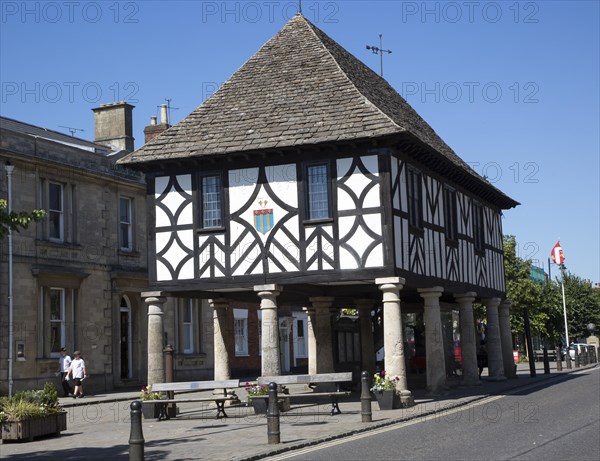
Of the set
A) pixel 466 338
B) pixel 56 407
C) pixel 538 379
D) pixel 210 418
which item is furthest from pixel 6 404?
pixel 538 379

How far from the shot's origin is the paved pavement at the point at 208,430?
1488 centimetres

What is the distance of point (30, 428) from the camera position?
56.9 feet

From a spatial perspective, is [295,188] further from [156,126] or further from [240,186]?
[156,126]

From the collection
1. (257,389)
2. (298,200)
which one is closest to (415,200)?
(298,200)

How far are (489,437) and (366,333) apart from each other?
18.1m

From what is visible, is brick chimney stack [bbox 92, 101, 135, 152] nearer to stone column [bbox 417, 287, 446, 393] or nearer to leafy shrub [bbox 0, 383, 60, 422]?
stone column [bbox 417, 287, 446, 393]

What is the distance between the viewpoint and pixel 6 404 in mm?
17297

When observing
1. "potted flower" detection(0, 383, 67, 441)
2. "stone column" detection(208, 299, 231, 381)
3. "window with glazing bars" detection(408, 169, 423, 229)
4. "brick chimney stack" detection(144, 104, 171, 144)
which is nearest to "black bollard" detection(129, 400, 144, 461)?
"potted flower" detection(0, 383, 67, 441)

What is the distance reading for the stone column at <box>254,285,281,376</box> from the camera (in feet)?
75.4

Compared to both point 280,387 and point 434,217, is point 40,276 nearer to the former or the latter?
point 280,387

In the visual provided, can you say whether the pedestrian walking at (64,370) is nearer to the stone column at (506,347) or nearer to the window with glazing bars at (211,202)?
the window with glazing bars at (211,202)

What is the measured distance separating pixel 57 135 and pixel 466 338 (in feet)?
63.2

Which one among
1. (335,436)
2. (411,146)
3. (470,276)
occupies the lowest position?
(335,436)

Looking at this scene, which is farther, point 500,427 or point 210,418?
point 210,418
